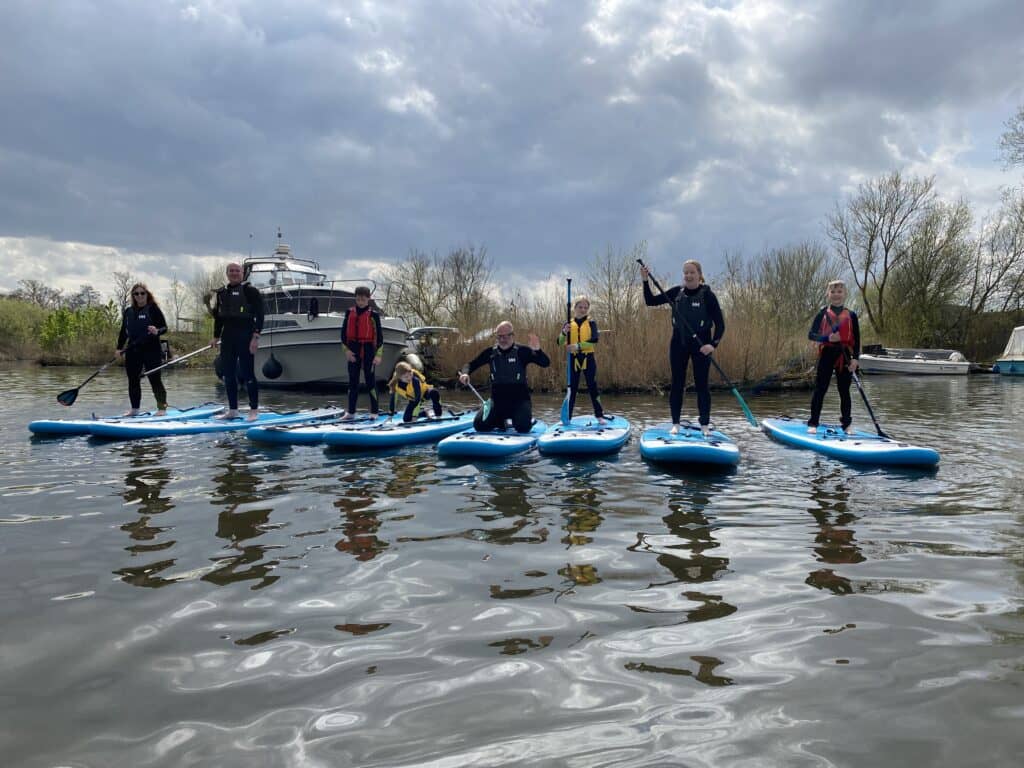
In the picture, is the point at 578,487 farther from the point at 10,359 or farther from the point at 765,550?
the point at 10,359

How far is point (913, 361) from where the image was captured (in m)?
27.5

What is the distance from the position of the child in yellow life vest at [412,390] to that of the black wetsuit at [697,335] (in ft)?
Result: 10.6

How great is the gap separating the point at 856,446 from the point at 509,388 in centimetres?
373

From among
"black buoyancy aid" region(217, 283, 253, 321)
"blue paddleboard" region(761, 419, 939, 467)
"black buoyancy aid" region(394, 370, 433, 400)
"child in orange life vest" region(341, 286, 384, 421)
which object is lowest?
"blue paddleboard" region(761, 419, 939, 467)

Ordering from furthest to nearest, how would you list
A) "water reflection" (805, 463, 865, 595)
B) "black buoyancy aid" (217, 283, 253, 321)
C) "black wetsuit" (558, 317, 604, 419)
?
"black buoyancy aid" (217, 283, 253, 321), "black wetsuit" (558, 317, 604, 419), "water reflection" (805, 463, 865, 595)

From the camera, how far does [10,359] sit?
122ft

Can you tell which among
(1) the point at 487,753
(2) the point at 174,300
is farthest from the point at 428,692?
(2) the point at 174,300

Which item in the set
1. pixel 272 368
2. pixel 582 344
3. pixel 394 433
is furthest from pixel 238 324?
pixel 272 368

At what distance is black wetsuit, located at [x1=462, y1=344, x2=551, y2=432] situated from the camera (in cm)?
779

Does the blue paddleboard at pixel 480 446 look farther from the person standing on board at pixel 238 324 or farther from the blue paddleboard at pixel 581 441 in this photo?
the person standing on board at pixel 238 324

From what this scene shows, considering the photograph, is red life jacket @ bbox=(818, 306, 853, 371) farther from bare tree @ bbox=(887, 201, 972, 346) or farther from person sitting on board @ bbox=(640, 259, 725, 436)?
bare tree @ bbox=(887, 201, 972, 346)

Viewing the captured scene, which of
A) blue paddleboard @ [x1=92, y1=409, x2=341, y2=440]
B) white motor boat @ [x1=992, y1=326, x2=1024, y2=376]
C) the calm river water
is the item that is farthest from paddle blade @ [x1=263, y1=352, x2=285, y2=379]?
white motor boat @ [x1=992, y1=326, x2=1024, y2=376]

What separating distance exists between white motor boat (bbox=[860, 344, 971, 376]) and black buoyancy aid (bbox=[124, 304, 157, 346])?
85.4 ft

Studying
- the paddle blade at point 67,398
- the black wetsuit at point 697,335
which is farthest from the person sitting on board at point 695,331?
the paddle blade at point 67,398
